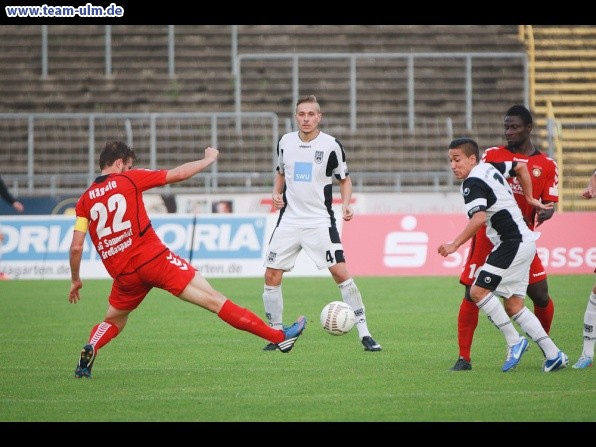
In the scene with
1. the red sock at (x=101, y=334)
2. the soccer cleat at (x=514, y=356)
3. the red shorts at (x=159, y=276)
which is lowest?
the soccer cleat at (x=514, y=356)

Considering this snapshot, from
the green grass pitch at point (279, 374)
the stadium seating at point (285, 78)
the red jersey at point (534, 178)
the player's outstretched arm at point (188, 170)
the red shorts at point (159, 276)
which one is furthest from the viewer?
the stadium seating at point (285, 78)

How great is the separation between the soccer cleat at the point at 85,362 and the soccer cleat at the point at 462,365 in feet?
9.58

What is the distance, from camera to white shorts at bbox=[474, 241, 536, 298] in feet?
29.0

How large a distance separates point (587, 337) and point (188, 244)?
38.4 ft

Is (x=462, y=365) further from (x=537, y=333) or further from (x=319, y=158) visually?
(x=319, y=158)

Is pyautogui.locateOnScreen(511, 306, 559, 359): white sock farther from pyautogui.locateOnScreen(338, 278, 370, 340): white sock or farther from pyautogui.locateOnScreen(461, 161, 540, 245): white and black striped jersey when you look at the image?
pyautogui.locateOnScreen(338, 278, 370, 340): white sock

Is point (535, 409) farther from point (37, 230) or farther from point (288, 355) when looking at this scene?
point (37, 230)

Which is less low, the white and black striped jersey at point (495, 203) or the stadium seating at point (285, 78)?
the stadium seating at point (285, 78)

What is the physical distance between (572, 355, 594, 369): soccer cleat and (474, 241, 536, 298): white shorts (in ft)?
2.67

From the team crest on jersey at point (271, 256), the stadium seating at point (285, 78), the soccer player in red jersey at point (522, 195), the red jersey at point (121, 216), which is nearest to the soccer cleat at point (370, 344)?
the team crest on jersey at point (271, 256)

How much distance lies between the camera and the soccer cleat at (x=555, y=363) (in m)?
8.97

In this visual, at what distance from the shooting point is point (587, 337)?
943 centimetres

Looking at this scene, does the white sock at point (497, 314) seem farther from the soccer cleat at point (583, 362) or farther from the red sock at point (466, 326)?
the soccer cleat at point (583, 362)
